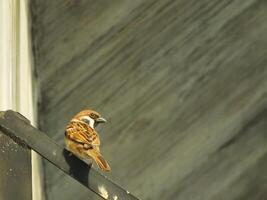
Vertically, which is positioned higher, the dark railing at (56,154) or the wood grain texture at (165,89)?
the dark railing at (56,154)

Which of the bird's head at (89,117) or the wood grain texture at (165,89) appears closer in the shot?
the bird's head at (89,117)

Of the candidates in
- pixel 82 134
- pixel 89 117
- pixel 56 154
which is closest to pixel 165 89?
pixel 89 117

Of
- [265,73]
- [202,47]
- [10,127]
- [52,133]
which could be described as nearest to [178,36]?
[202,47]

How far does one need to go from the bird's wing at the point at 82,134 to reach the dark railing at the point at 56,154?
2.05 feet

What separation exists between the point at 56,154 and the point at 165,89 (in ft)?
6.06

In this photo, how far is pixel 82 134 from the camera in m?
3.16

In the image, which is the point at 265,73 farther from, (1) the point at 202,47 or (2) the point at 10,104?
(2) the point at 10,104

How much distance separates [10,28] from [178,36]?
0.84 m

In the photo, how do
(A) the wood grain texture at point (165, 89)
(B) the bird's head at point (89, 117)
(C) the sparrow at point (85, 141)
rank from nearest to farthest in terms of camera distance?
1. (C) the sparrow at point (85, 141)
2. (B) the bird's head at point (89, 117)
3. (A) the wood grain texture at point (165, 89)

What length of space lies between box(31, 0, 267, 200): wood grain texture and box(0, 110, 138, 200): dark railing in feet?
5.76

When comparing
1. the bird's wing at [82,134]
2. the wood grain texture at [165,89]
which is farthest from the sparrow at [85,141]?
the wood grain texture at [165,89]

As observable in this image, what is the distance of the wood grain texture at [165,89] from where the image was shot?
4203mm

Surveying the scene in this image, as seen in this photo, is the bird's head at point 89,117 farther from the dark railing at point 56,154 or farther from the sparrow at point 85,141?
the dark railing at point 56,154

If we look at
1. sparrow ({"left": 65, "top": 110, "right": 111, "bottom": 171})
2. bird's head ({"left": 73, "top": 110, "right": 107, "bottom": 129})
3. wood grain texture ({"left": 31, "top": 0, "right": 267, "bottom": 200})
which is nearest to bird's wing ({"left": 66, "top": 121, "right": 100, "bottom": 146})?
sparrow ({"left": 65, "top": 110, "right": 111, "bottom": 171})
